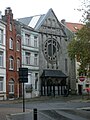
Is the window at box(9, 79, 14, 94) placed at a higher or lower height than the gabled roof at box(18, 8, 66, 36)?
lower

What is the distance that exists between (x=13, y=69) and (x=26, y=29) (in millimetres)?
8748

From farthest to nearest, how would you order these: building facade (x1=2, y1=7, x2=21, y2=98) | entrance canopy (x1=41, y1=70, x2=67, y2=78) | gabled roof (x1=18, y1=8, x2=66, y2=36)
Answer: gabled roof (x1=18, y1=8, x2=66, y2=36)
entrance canopy (x1=41, y1=70, x2=67, y2=78)
building facade (x1=2, y1=7, x2=21, y2=98)

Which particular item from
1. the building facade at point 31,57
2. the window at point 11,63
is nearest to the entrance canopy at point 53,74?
the building facade at point 31,57

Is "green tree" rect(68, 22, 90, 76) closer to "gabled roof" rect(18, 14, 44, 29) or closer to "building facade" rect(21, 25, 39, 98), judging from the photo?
"building facade" rect(21, 25, 39, 98)

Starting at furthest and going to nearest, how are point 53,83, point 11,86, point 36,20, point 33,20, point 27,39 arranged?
1. point 33,20
2. point 36,20
3. point 53,83
4. point 27,39
5. point 11,86

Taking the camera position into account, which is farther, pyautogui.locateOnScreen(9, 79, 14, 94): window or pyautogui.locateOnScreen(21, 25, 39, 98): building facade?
pyautogui.locateOnScreen(21, 25, 39, 98): building facade

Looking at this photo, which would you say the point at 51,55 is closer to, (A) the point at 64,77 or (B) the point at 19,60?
(A) the point at 64,77

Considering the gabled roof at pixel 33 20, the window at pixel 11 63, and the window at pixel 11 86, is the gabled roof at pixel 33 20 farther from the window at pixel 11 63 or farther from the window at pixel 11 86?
the window at pixel 11 86

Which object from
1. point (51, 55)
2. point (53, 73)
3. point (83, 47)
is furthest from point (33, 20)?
point (83, 47)

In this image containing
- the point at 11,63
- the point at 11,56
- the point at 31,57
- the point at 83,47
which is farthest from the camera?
the point at 31,57

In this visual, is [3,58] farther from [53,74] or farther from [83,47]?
[83,47]

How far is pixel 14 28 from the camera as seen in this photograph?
203 ft

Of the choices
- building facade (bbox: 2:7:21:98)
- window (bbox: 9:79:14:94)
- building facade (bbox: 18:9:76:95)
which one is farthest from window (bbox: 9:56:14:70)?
building facade (bbox: 18:9:76:95)

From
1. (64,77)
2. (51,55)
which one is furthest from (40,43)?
(64,77)
